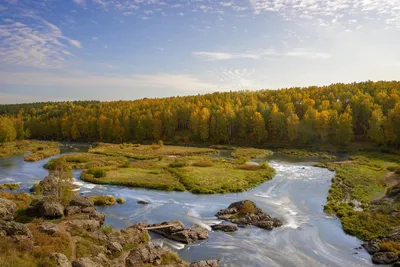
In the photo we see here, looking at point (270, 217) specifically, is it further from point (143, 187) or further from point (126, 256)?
Answer: point (143, 187)

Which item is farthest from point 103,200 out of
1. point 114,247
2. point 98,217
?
point 114,247

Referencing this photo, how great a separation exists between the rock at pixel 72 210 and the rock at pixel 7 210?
5.10 metres

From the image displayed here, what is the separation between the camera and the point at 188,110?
5536 inches

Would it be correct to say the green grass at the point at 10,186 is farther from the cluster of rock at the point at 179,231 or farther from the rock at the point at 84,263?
the rock at the point at 84,263

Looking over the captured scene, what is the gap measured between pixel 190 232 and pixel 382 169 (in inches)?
2095

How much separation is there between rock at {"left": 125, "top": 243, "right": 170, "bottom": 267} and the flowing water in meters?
2.71

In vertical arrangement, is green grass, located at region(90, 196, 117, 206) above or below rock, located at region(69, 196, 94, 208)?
below

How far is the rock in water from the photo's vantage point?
37.0 meters

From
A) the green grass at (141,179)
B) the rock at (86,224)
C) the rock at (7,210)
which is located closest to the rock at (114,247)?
the rock at (86,224)

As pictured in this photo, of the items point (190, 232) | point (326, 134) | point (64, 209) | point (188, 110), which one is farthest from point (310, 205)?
point (188, 110)

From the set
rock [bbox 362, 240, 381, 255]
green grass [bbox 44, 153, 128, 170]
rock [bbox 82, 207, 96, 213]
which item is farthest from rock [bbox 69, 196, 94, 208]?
green grass [bbox 44, 153, 128, 170]

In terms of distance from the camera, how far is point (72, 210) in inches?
1436

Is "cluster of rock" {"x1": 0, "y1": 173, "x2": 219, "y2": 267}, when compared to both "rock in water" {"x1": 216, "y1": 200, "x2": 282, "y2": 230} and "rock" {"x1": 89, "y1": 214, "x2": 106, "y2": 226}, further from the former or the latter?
"rock in water" {"x1": 216, "y1": 200, "x2": 282, "y2": 230}

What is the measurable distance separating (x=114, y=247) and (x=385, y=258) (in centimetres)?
2315
